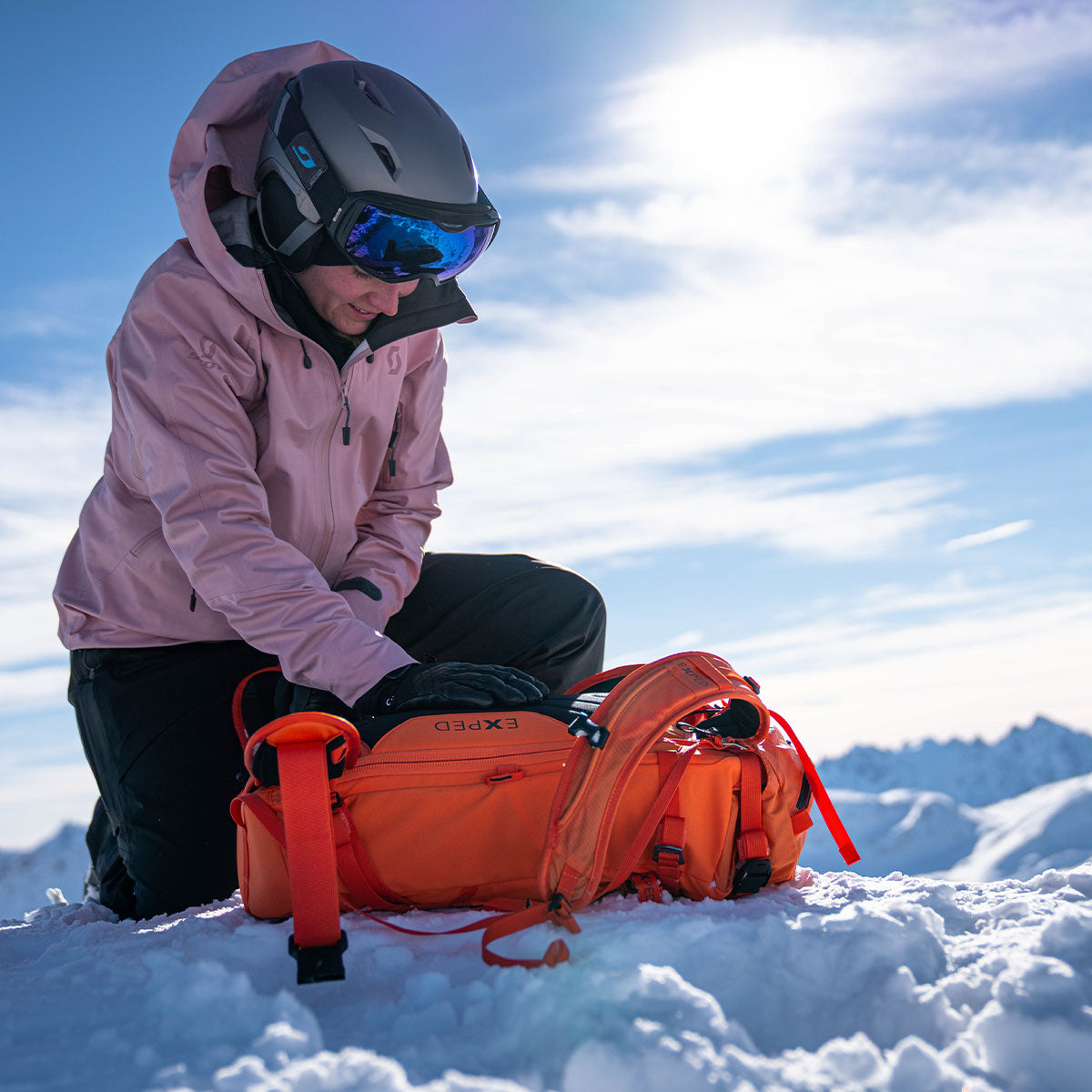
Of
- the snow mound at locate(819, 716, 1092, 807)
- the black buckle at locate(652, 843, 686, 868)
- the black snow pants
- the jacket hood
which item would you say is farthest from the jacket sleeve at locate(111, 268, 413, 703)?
the snow mound at locate(819, 716, 1092, 807)

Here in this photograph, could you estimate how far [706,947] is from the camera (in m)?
1.75

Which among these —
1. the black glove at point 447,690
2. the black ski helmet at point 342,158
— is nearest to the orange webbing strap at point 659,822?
the black glove at point 447,690

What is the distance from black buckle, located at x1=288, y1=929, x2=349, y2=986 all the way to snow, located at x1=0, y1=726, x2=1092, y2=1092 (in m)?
0.03

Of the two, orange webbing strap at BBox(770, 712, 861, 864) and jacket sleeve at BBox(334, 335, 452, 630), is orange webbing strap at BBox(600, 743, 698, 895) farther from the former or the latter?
jacket sleeve at BBox(334, 335, 452, 630)

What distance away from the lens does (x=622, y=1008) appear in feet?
4.92

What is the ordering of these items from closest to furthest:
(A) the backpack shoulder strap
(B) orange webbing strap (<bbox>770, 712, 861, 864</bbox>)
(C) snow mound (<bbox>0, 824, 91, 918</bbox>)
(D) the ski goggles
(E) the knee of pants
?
1. (A) the backpack shoulder strap
2. (B) orange webbing strap (<bbox>770, 712, 861, 864</bbox>)
3. (D) the ski goggles
4. (E) the knee of pants
5. (C) snow mound (<bbox>0, 824, 91, 918</bbox>)

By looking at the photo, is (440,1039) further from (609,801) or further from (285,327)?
(285,327)

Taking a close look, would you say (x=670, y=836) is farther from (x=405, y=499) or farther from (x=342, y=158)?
(x=342, y=158)

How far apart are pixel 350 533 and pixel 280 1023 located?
195cm

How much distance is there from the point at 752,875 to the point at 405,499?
1.93 m

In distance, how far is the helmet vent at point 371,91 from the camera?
283 centimetres

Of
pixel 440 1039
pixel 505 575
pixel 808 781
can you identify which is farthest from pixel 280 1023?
pixel 505 575

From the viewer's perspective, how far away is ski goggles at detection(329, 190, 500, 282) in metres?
2.69

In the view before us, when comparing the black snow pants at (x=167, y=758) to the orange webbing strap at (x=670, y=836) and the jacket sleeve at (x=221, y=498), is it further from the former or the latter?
the orange webbing strap at (x=670, y=836)
